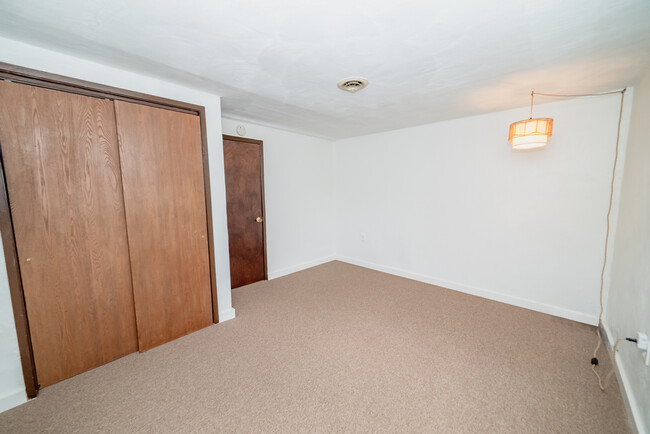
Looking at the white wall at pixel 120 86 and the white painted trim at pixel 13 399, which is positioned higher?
the white wall at pixel 120 86

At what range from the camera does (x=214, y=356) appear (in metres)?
2.22

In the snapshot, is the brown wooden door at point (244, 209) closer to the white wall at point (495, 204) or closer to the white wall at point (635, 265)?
the white wall at point (495, 204)

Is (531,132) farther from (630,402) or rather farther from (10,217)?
(10,217)

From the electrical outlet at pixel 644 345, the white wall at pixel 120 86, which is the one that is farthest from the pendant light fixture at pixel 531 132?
→ the white wall at pixel 120 86

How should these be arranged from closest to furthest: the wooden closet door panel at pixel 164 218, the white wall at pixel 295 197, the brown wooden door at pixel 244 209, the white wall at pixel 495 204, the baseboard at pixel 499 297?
1. the wooden closet door panel at pixel 164 218
2. the white wall at pixel 495 204
3. the baseboard at pixel 499 297
4. the brown wooden door at pixel 244 209
5. the white wall at pixel 295 197

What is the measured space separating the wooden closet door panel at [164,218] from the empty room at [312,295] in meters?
0.02

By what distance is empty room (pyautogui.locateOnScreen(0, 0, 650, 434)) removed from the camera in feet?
5.04

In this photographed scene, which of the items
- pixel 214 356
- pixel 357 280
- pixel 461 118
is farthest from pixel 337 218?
pixel 214 356

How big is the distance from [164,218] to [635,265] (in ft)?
12.2

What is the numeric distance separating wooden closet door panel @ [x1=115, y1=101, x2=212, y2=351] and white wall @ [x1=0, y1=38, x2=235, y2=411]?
16cm

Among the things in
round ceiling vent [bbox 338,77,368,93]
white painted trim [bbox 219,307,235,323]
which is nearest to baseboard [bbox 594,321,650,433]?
round ceiling vent [bbox 338,77,368,93]

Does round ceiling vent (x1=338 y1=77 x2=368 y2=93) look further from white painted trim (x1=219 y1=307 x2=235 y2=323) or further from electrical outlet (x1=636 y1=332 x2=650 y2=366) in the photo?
white painted trim (x1=219 y1=307 x2=235 y2=323)

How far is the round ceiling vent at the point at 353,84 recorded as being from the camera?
2.14m

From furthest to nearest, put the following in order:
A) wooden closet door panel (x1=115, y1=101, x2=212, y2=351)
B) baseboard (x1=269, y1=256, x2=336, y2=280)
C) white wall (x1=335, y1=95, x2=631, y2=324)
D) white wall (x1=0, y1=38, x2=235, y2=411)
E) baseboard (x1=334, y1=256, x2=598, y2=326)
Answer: baseboard (x1=269, y1=256, x2=336, y2=280) < baseboard (x1=334, y1=256, x2=598, y2=326) < white wall (x1=335, y1=95, x2=631, y2=324) < wooden closet door panel (x1=115, y1=101, x2=212, y2=351) < white wall (x1=0, y1=38, x2=235, y2=411)
